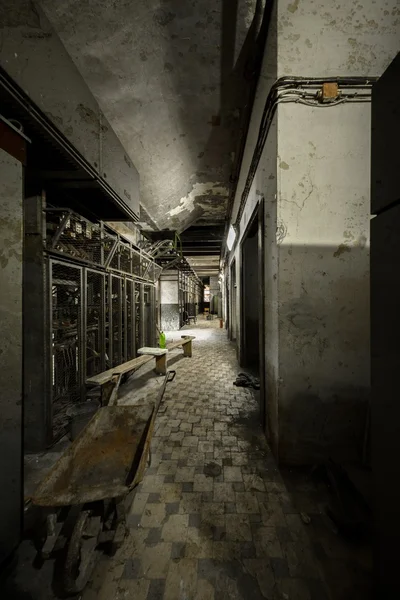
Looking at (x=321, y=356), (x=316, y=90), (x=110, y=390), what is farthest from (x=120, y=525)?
(x=316, y=90)

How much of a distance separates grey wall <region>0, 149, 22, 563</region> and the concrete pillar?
10.9 m

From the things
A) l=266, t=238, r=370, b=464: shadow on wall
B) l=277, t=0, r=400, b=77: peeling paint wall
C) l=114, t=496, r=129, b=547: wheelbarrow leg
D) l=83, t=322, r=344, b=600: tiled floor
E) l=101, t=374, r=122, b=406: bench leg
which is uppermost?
l=277, t=0, r=400, b=77: peeling paint wall

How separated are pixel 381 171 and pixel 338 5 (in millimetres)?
2554

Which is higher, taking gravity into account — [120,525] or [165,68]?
[165,68]

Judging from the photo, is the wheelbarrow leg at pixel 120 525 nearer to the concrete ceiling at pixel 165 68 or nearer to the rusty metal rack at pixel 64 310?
the rusty metal rack at pixel 64 310

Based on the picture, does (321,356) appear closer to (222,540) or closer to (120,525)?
(222,540)

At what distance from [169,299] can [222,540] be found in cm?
1126

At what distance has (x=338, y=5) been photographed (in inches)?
86.1

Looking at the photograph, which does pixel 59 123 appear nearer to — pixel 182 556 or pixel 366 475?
pixel 182 556

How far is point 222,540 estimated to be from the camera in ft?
5.09

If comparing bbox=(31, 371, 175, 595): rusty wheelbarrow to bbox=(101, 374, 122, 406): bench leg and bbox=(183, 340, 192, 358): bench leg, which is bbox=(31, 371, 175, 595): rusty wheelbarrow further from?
bbox=(183, 340, 192, 358): bench leg

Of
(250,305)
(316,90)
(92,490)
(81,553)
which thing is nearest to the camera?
(81,553)

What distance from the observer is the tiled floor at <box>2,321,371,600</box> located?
1291mm

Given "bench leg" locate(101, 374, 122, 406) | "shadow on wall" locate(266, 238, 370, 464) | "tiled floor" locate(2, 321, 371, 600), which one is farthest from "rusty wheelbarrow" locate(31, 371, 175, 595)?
"shadow on wall" locate(266, 238, 370, 464)
